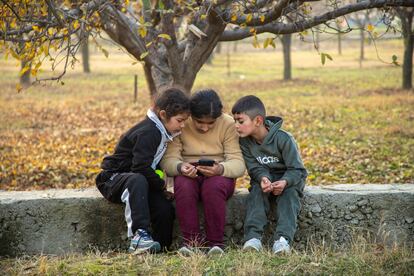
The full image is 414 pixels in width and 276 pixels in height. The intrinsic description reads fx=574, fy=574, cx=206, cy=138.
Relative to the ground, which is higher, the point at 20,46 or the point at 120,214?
the point at 20,46

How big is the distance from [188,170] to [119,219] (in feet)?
2.86

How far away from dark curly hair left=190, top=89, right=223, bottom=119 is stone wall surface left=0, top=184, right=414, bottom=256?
803 mm

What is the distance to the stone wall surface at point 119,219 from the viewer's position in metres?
4.91

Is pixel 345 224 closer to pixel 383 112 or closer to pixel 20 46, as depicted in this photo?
pixel 20 46

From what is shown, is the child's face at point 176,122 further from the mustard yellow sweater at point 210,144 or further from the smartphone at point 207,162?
the smartphone at point 207,162

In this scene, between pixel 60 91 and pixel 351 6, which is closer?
pixel 351 6

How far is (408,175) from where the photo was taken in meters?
7.79

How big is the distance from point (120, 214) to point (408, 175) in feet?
14.7

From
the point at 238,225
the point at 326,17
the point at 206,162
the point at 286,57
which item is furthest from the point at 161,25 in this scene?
the point at 286,57

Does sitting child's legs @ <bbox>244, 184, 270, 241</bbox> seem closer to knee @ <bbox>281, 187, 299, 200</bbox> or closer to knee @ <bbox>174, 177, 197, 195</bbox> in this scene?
knee @ <bbox>281, 187, 299, 200</bbox>

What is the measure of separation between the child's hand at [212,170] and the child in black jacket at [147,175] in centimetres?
33

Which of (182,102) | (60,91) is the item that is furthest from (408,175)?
(60,91)

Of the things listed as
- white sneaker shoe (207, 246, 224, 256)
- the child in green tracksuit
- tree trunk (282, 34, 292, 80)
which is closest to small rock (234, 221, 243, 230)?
the child in green tracksuit

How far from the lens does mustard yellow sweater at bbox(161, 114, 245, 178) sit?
188 inches
